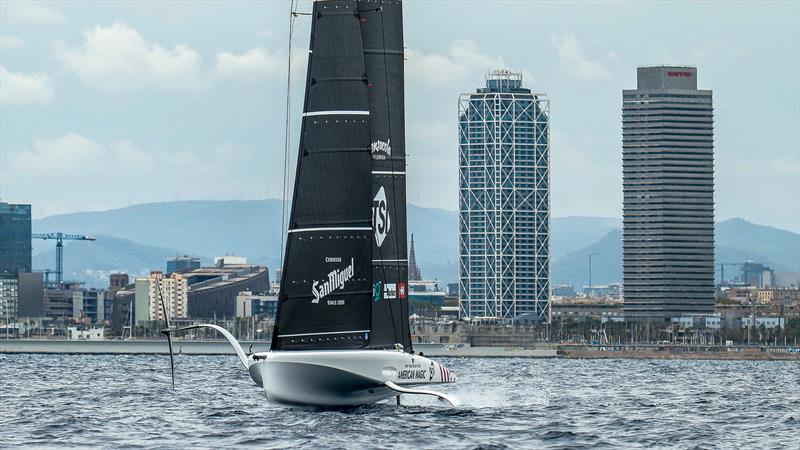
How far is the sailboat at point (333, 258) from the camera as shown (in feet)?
160

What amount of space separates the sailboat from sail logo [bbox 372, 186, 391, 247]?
2.13 m

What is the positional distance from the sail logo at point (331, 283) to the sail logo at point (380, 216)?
13.2 feet

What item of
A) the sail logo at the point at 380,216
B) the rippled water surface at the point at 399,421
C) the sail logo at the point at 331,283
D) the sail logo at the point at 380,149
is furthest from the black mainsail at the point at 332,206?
the sail logo at the point at 380,149

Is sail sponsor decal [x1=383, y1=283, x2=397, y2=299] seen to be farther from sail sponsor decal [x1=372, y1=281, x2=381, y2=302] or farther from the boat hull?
the boat hull

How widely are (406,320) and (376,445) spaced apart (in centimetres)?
1218

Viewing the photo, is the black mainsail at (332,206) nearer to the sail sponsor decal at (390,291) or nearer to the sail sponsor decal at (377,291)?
the sail sponsor decal at (377,291)

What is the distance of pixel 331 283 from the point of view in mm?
49375

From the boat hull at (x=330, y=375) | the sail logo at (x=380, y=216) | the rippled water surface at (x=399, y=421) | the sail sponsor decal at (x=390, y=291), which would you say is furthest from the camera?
the sail sponsor decal at (x=390, y=291)

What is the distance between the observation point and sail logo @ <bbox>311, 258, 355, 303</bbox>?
4925 cm

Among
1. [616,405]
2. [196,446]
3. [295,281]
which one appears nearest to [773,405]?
[616,405]

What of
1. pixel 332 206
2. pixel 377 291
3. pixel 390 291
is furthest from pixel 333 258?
pixel 390 291

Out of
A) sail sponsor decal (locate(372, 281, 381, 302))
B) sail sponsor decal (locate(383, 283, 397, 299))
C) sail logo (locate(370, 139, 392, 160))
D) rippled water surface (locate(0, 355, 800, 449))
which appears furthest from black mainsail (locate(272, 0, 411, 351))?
sail logo (locate(370, 139, 392, 160))

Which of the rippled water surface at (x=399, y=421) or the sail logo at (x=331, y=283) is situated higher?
the sail logo at (x=331, y=283)

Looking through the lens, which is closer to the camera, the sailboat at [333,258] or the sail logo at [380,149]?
the sailboat at [333,258]
